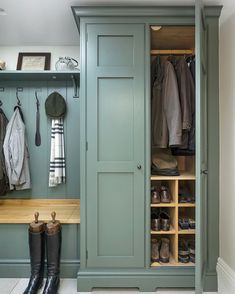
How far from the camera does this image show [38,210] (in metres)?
2.27

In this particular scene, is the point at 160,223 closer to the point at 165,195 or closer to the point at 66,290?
the point at 165,195

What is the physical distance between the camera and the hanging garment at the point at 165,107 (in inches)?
71.9

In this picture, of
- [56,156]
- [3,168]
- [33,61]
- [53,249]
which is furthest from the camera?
[33,61]

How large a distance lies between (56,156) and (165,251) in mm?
1378

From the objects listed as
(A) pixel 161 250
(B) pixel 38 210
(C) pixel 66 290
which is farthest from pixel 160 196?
(B) pixel 38 210

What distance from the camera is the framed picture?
8.09ft

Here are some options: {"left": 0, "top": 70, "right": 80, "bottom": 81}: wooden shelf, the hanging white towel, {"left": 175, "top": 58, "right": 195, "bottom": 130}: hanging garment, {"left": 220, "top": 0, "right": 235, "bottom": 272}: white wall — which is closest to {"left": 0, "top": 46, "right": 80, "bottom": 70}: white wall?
{"left": 0, "top": 70, "right": 80, "bottom": 81}: wooden shelf

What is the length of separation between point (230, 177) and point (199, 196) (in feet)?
1.54

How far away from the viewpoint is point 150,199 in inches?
73.4

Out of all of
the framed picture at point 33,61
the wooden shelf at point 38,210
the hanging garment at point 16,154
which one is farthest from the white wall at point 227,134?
the hanging garment at point 16,154

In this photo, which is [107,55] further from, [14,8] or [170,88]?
[14,8]

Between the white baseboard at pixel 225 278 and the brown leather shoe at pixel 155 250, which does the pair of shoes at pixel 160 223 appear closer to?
the brown leather shoe at pixel 155 250

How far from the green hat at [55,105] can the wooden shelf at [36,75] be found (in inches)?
7.2

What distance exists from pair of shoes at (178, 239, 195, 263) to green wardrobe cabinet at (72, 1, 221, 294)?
8 centimetres
